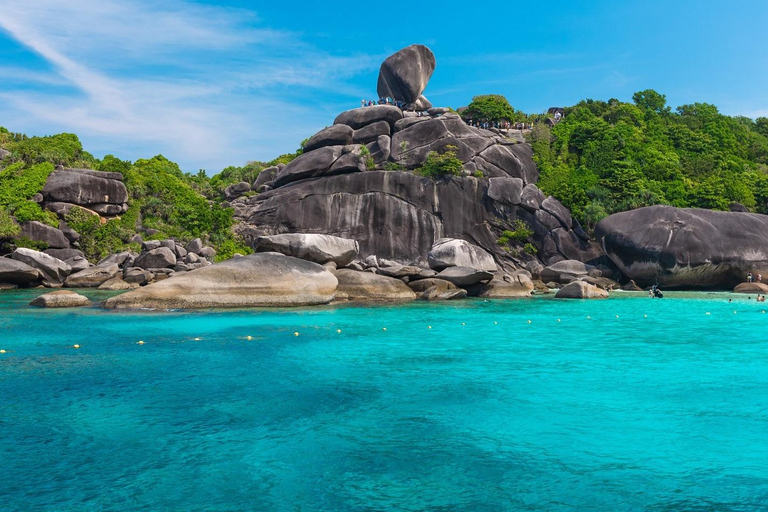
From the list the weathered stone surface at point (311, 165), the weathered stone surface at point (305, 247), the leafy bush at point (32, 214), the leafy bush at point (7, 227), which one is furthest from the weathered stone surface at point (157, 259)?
the weathered stone surface at point (311, 165)

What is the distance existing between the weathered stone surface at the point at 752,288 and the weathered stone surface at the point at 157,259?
3137 cm

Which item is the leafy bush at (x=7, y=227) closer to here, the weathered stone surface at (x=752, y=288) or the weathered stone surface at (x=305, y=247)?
the weathered stone surface at (x=305, y=247)

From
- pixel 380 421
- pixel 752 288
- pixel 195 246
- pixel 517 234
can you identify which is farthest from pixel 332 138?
pixel 380 421

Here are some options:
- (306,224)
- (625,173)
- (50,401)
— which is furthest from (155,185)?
(50,401)

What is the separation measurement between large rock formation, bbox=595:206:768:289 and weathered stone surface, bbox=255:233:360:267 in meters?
16.5

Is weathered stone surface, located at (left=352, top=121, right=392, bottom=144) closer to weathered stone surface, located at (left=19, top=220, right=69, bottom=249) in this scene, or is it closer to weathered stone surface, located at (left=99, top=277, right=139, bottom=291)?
weathered stone surface, located at (left=19, top=220, right=69, bottom=249)

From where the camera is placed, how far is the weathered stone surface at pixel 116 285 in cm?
3081

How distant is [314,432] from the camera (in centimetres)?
784

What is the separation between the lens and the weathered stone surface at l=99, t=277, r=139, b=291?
30.8 meters

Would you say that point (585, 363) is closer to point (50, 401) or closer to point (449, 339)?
point (449, 339)

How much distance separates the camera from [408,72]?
2144 inches

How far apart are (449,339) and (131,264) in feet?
84.4

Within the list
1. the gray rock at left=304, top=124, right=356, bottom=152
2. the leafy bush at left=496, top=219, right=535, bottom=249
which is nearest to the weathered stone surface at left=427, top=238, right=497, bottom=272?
the leafy bush at left=496, top=219, right=535, bottom=249

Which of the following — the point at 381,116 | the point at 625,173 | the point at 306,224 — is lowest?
the point at 306,224
